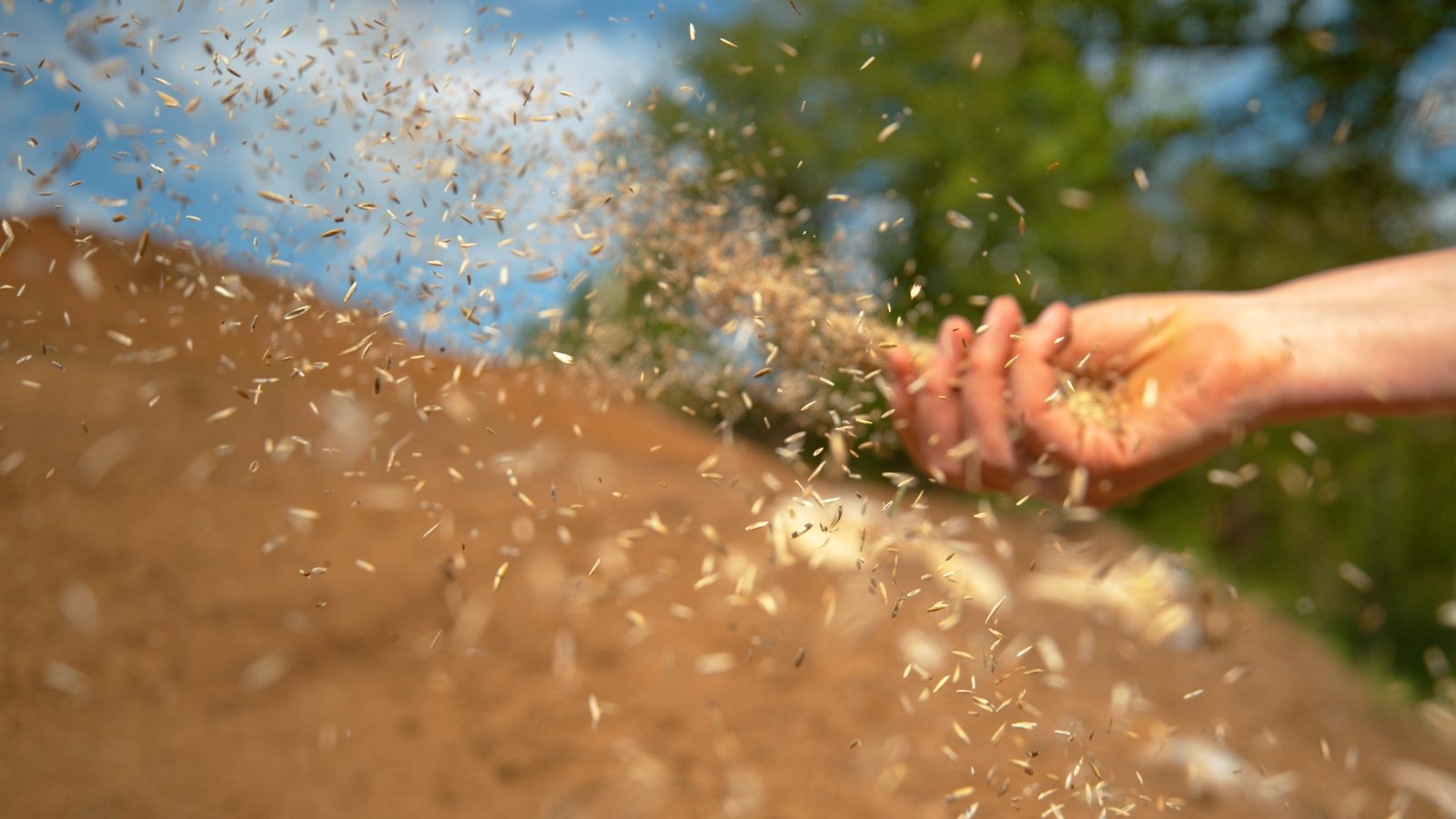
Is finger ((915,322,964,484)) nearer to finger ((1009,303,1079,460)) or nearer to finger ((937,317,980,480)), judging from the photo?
finger ((937,317,980,480))

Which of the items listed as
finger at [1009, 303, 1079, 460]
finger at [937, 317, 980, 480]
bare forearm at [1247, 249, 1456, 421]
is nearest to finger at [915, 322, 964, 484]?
finger at [937, 317, 980, 480]

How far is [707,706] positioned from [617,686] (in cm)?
37

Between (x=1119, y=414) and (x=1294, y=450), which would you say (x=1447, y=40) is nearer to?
(x=1294, y=450)

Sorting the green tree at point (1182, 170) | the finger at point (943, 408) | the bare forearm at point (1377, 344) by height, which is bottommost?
the green tree at point (1182, 170)

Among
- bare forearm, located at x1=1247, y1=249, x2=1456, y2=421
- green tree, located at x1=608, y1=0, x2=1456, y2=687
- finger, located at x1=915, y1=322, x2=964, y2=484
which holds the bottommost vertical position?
green tree, located at x1=608, y1=0, x2=1456, y2=687

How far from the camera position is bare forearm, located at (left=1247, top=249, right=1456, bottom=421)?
7.56ft

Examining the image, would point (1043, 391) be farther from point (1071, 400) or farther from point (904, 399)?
point (904, 399)

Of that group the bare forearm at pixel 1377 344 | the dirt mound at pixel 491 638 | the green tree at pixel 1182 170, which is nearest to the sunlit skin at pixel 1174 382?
the bare forearm at pixel 1377 344

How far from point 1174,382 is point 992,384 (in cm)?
47

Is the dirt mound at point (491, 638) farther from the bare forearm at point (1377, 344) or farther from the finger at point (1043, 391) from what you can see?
the bare forearm at point (1377, 344)

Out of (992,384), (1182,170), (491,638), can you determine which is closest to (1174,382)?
(992,384)

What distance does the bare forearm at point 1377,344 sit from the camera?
2.30m

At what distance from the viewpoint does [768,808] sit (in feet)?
11.1

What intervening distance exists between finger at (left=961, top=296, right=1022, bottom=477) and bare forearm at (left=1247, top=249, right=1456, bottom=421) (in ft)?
2.10
